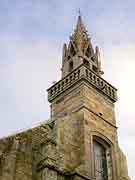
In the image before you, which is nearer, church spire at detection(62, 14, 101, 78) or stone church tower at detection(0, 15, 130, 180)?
stone church tower at detection(0, 15, 130, 180)

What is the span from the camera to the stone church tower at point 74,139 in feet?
62.2

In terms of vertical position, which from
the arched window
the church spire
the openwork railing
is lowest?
the arched window

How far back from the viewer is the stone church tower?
18953mm

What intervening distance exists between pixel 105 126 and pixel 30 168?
22.3 ft

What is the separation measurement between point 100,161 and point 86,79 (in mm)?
5183

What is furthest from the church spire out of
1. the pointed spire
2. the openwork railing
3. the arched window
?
the arched window

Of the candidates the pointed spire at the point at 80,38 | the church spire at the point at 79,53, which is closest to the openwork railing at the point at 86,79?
the church spire at the point at 79,53

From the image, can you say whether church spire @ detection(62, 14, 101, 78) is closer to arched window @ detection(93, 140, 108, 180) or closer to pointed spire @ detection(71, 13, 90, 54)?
pointed spire @ detection(71, 13, 90, 54)

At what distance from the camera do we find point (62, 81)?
27000 mm

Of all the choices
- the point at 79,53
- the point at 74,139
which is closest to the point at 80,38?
the point at 79,53

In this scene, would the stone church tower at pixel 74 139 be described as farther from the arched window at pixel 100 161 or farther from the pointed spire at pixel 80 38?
the pointed spire at pixel 80 38

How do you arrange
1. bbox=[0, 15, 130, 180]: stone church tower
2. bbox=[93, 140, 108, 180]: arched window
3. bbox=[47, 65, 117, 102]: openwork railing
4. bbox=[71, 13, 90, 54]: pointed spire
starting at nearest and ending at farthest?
bbox=[0, 15, 130, 180]: stone church tower → bbox=[93, 140, 108, 180]: arched window → bbox=[47, 65, 117, 102]: openwork railing → bbox=[71, 13, 90, 54]: pointed spire

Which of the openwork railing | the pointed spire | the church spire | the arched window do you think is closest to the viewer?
the arched window

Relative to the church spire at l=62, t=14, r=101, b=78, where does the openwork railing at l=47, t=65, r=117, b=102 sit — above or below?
below
